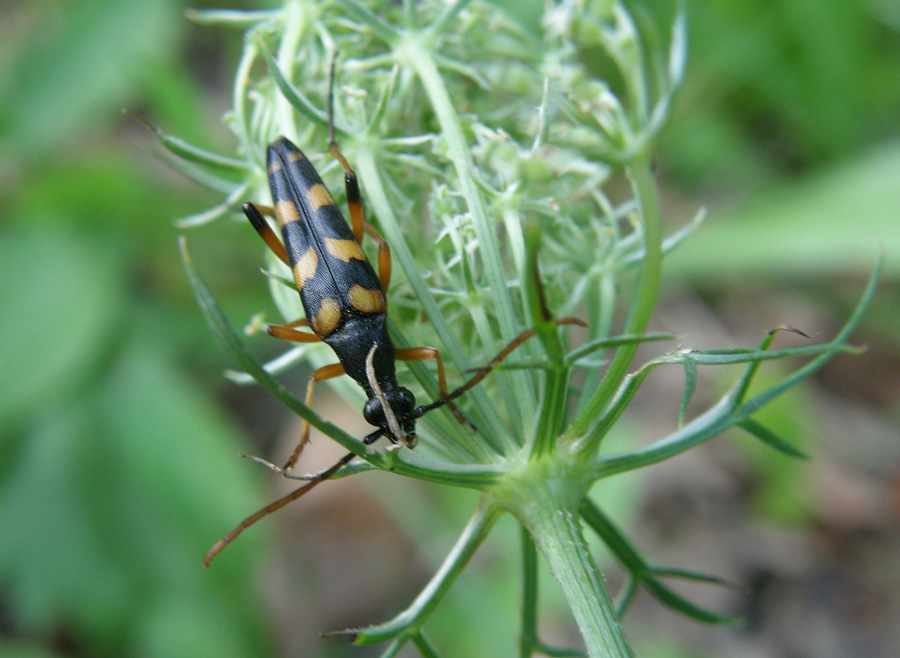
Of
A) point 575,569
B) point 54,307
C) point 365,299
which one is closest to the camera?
point 575,569

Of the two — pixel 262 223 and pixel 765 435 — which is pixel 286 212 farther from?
pixel 765 435

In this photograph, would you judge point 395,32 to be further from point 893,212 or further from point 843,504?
point 843,504

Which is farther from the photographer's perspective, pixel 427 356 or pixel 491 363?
pixel 427 356

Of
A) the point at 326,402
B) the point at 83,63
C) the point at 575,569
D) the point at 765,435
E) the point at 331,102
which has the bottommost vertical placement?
the point at 326,402

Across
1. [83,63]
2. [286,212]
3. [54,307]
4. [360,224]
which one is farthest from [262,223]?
[83,63]

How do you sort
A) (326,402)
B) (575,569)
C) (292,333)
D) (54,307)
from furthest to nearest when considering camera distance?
(326,402) < (54,307) < (292,333) < (575,569)

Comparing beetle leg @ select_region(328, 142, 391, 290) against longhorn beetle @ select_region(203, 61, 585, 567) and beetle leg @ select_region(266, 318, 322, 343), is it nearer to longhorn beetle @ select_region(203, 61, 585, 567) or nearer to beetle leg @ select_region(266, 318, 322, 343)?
longhorn beetle @ select_region(203, 61, 585, 567)

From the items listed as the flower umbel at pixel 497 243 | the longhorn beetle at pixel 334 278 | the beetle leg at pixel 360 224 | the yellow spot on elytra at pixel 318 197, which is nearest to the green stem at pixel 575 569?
the flower umbel at pixel 497 243
